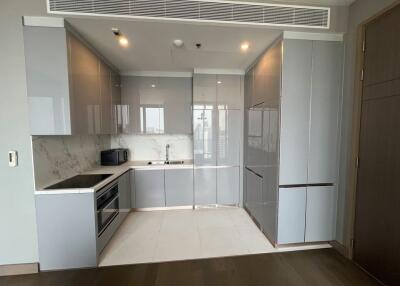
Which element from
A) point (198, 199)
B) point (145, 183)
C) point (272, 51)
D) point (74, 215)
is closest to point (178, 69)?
point (272, 51)

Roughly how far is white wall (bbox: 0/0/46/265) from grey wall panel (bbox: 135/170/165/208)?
1.52 meters

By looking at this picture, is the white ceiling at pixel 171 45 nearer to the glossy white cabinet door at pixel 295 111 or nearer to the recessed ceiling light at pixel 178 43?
the recessed ceiling light at pixel 178 43

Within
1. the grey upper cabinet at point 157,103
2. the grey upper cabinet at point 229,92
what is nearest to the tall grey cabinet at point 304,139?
the grey upper cabinet at point 229,92

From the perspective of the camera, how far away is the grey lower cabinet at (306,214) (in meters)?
2.27

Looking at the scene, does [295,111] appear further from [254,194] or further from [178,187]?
[178,187]

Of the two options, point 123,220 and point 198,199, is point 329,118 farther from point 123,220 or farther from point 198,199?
point 123,220

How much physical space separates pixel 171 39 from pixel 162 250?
2487mm

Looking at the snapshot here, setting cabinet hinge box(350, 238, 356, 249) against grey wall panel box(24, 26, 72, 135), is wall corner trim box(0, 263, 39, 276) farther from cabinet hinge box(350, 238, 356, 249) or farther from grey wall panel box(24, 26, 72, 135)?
cabinet hinge box(350, 238, 356, 249)

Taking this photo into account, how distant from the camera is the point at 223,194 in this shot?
3.52 metres

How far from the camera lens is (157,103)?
11.6 feet

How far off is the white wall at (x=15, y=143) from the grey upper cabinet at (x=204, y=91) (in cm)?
211

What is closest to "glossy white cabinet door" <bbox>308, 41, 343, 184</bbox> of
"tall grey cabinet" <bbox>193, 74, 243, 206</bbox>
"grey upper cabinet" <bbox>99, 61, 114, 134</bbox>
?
"tall grey cabinet" <bbox>193, 74, 243, 206</bbox>

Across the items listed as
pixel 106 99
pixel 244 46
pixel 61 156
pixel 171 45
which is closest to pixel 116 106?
pixel 106 99

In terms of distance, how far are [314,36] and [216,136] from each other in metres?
1.93
